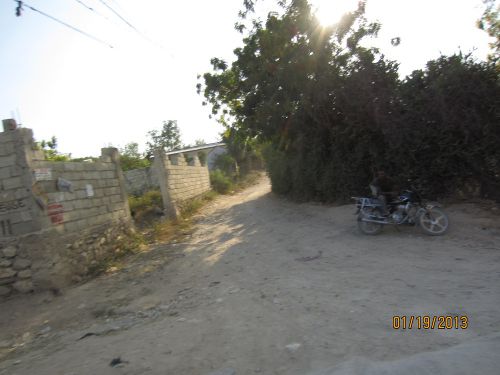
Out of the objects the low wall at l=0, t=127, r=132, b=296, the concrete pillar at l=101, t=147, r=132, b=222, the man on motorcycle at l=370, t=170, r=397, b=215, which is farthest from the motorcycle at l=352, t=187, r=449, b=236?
the concrete pillar at l=101, t=147, r=132, b=222

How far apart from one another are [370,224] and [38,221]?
7.15 meters

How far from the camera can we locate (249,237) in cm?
1034

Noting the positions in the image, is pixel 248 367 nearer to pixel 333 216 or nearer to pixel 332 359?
pixel 332 359

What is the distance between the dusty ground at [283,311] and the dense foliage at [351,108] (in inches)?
60.8

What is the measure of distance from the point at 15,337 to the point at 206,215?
11.7 m

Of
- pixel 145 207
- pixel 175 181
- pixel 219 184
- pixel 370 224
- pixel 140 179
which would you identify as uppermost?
pixel 140 179

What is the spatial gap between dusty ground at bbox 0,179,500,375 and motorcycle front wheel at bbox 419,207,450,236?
186mm

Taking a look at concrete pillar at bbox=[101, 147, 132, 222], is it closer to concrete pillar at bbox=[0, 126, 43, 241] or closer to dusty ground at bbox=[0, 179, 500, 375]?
dusty ground at bbox=[0, 179, 500, 375]

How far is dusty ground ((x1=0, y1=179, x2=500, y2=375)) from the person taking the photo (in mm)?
3314

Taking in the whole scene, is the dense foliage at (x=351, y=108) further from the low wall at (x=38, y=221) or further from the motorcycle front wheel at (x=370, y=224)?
the low wall at (x=38, y=221)

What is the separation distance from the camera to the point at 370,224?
8.80 metres

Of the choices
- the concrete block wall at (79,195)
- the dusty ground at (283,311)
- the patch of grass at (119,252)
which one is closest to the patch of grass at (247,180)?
the patch of grass at (119,252)

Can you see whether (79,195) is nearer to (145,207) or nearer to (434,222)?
(145,207)

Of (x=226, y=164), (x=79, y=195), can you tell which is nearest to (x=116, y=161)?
(x=79, y=195)
